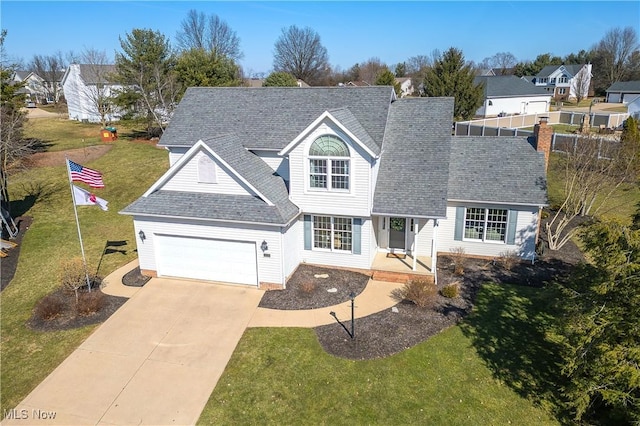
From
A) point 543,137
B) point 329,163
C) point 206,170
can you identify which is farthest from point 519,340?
point 206,170

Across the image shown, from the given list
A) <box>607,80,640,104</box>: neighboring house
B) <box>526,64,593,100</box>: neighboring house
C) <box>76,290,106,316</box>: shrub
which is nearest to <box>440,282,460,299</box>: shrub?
<box>76,290,106,316</box>: shrub

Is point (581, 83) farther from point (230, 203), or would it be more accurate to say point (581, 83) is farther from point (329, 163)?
point (230, 203)

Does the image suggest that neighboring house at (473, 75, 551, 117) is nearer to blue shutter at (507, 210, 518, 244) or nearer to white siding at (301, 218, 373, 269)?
blue shutter at (507, 210, 518, 244)

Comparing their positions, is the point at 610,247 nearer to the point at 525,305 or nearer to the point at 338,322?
the point at 525,305

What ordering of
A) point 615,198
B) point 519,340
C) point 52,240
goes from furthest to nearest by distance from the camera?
1. point 615,198
2. point 52,240
3. point 519,340

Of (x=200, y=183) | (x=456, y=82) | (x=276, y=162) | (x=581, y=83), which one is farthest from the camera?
(x=581, y=83)

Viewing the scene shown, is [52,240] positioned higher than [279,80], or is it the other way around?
[279,80]
